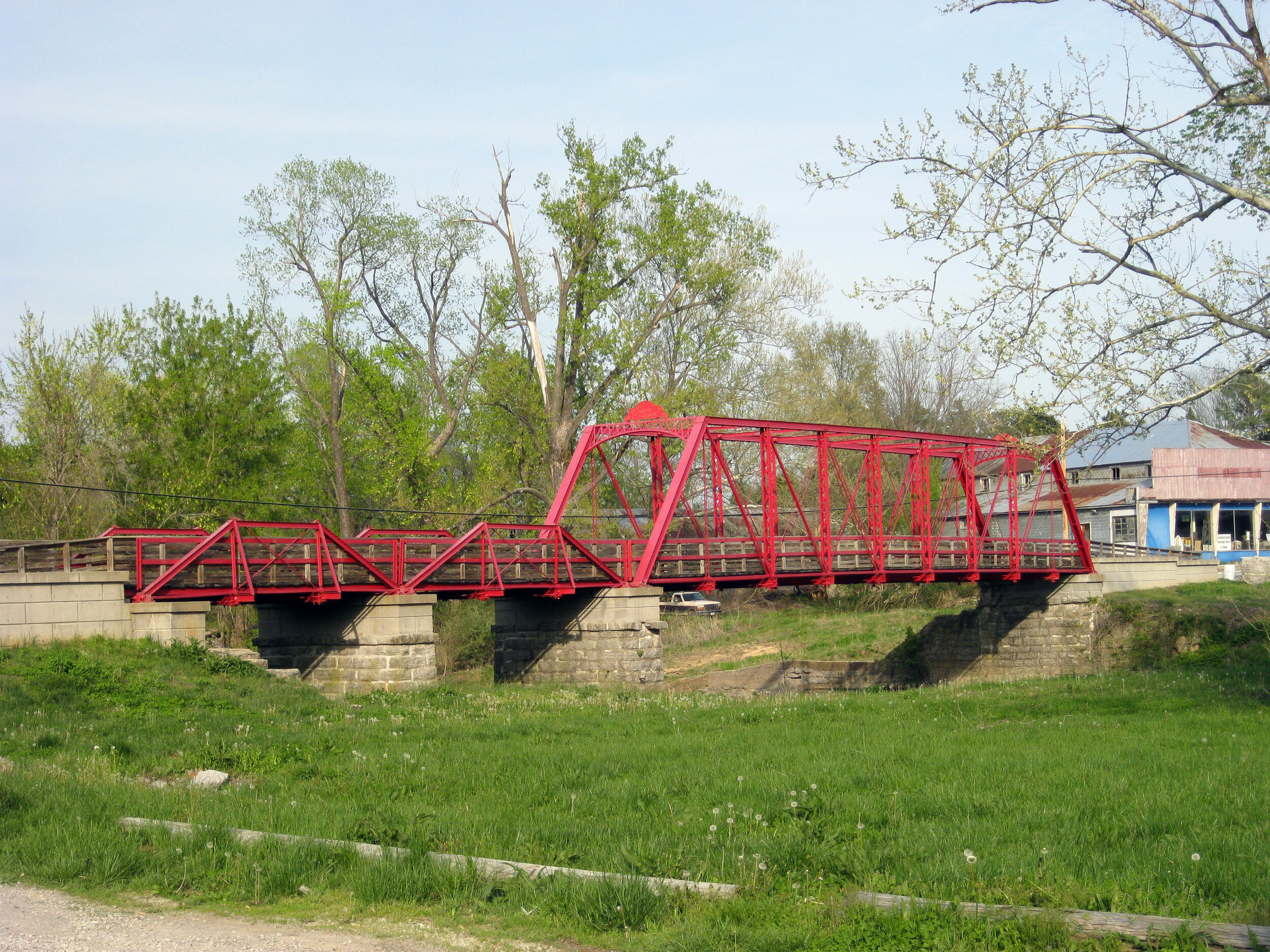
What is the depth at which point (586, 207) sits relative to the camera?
42.5 meters

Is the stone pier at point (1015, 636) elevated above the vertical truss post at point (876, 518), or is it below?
below

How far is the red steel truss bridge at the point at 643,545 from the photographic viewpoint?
22422 millimetres

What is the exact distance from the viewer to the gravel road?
5.86 m

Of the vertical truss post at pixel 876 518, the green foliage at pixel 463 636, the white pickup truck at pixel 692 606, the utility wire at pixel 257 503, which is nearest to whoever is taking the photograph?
the utility wire at pixel 257 503

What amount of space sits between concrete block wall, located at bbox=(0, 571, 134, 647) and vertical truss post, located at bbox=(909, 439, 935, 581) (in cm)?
2475

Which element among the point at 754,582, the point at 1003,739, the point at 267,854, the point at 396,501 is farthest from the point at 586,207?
the point at 267,854

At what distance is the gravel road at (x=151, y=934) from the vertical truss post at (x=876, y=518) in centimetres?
2968

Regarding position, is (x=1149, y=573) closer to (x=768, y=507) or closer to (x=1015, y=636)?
(x=1015, y=636)

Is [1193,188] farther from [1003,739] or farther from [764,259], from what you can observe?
[764,259]

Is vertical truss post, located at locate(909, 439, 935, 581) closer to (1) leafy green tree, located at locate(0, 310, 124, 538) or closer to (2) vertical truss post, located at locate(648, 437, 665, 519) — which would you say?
(2) vertical truss post, located at locate(648, 437, 665, 519)

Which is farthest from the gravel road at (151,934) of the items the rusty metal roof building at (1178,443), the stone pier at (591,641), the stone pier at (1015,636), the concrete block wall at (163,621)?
the rusty metal roof building at (1178,443)

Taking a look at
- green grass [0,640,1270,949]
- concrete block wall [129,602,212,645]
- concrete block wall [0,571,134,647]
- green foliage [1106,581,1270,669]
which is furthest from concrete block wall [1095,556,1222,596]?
concrete block wall [0,571,134,647]

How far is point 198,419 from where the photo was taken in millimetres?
40656

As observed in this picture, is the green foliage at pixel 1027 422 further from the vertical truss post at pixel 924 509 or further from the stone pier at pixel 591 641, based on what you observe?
the vertical truss post at pixel 924 509
